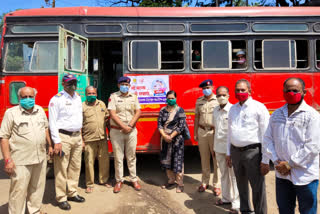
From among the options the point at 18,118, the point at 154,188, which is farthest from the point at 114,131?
the point at 18,118

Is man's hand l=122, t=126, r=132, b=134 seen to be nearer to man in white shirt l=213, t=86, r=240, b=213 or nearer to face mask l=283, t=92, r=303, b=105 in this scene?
man in white shirt l=213, t=86, r=240, b=213

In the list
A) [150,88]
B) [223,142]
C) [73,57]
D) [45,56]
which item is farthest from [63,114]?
[223,142]

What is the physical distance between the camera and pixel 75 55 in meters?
4.42

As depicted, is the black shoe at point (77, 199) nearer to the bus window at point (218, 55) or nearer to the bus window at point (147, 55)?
the bus window at point (147, 55)

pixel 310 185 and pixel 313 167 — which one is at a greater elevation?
pixel 313 167

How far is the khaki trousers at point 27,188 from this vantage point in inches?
115

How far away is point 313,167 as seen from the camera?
2.12m

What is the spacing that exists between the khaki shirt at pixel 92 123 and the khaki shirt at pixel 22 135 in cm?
109

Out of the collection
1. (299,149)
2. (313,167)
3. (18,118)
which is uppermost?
(18,118)

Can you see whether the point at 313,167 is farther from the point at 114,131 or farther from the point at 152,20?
the point at 152,20

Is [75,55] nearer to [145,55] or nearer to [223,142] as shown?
[145,55]

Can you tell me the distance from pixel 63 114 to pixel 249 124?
263 cm

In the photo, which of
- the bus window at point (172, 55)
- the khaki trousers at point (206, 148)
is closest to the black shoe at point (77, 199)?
the khaki trousers at point (206, 148)

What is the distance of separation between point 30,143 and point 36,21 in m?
2.69
